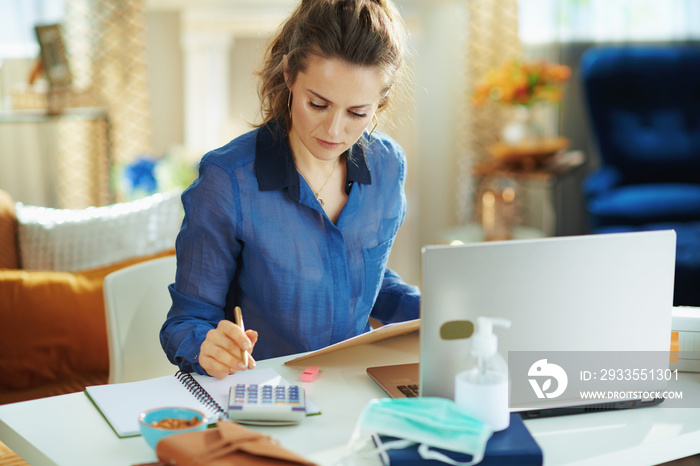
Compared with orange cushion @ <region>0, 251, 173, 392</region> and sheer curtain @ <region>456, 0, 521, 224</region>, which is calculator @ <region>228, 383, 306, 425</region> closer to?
orange cushion @ <region>0, 251, 173, 392</region>

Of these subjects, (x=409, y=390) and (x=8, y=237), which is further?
(x=8, y=237)

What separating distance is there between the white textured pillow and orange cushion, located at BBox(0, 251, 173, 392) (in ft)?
0.50

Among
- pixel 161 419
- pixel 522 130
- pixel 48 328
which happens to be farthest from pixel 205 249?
pixel 522 130

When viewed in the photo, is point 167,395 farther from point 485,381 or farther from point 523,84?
point 523,84

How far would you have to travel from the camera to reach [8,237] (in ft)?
7.33

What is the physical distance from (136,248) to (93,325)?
27cm

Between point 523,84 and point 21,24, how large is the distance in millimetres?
2451

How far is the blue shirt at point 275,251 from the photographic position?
1201 mm

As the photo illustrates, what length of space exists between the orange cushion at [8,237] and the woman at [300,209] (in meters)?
1.17

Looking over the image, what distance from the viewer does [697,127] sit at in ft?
12.0

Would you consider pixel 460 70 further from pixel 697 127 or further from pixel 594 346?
pixel 594 346

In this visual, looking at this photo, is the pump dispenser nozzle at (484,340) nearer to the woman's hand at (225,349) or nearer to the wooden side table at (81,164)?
the woman's hand at (225,349)

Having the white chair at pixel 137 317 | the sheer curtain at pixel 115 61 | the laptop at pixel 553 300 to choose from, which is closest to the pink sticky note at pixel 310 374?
the laptop at pixel 553 300

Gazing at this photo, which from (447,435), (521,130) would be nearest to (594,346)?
(447,435)
